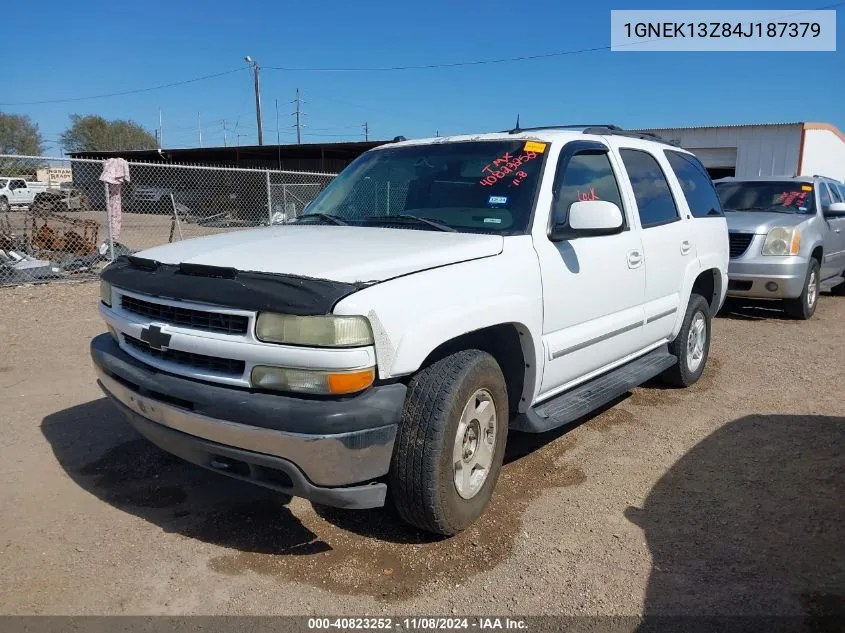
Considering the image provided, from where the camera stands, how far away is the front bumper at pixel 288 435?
2.57 m

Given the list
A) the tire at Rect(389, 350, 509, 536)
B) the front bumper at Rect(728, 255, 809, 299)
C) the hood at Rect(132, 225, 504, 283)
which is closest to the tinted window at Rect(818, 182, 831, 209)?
the front bumper at Rect(728, 255, 809, 299)

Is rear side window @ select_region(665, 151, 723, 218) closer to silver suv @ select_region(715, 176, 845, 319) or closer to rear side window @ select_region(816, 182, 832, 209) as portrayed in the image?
silver suv @ select_region(715, 176, 845, 319)

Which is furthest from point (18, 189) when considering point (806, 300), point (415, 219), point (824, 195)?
point (415, 219)

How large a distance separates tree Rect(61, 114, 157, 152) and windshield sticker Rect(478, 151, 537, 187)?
3063 inches

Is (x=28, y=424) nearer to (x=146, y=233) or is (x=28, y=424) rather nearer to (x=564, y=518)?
(x=564, y=518)

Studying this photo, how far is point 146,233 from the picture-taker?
19.9 meters

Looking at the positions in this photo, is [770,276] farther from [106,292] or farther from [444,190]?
[106,292]

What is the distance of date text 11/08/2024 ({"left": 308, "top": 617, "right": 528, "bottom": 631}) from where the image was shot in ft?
8.55

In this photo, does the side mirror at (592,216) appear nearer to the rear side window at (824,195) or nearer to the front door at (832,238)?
the front door at (832,238)

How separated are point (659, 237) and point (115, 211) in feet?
34.0

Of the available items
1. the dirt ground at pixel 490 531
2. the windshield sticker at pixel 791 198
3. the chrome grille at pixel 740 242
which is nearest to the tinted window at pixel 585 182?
the dirt ground at pixel 490 531

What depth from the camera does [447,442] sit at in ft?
9.38

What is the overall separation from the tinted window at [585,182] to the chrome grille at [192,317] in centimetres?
183

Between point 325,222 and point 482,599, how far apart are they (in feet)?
7.63
